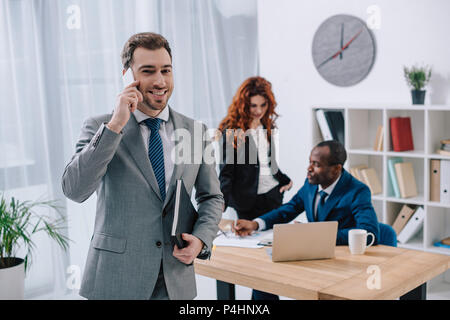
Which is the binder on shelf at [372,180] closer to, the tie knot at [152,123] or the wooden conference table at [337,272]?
the wooden conference table at [337,272]

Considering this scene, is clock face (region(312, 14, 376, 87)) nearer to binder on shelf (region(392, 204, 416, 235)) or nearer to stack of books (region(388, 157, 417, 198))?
stack of books (region(388, 157, 417, 198))

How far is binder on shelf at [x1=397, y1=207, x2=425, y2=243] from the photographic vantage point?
4.03 meters

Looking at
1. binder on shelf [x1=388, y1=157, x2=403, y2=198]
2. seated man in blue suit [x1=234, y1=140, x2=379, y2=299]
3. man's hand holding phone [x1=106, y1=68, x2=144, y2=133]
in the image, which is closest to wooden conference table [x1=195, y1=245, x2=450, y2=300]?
seated man in blue suit [x1=234, y1=140, x2=379, y2=299]

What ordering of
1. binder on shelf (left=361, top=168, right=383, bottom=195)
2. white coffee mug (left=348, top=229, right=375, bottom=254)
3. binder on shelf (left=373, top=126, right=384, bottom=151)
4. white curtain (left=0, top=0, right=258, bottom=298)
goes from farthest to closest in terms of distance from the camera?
1. binder on shelf (left=361, top=168, right=383, bottom=195)
2. binder on shelf (left=373, top=126, right=384, bottom=151)
3. white curtain (left=0, top=0, right=258, bottom=298)
4. white coffee mug (left=348, top=229, right=375, bottom=254)

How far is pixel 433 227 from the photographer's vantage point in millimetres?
4051

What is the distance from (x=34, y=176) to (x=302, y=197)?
187 cm

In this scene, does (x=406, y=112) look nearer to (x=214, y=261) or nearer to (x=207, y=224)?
(x=214, y=261)

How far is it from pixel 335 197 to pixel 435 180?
5.14 ft

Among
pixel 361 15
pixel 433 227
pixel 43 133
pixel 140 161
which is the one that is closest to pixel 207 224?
pixel 140 161

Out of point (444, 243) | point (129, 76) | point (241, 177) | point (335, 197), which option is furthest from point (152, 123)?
point (444, 243)

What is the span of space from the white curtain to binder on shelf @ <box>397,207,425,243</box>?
7.60 feet

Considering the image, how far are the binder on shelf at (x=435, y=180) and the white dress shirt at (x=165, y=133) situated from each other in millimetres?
2765

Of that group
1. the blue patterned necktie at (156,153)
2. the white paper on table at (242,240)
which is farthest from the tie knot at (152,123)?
the white paper on table at (242,240)

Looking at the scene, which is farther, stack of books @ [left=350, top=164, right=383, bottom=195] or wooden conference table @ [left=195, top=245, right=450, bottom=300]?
stack of books @ [left=350, top=164, right=383, bottom=195]
